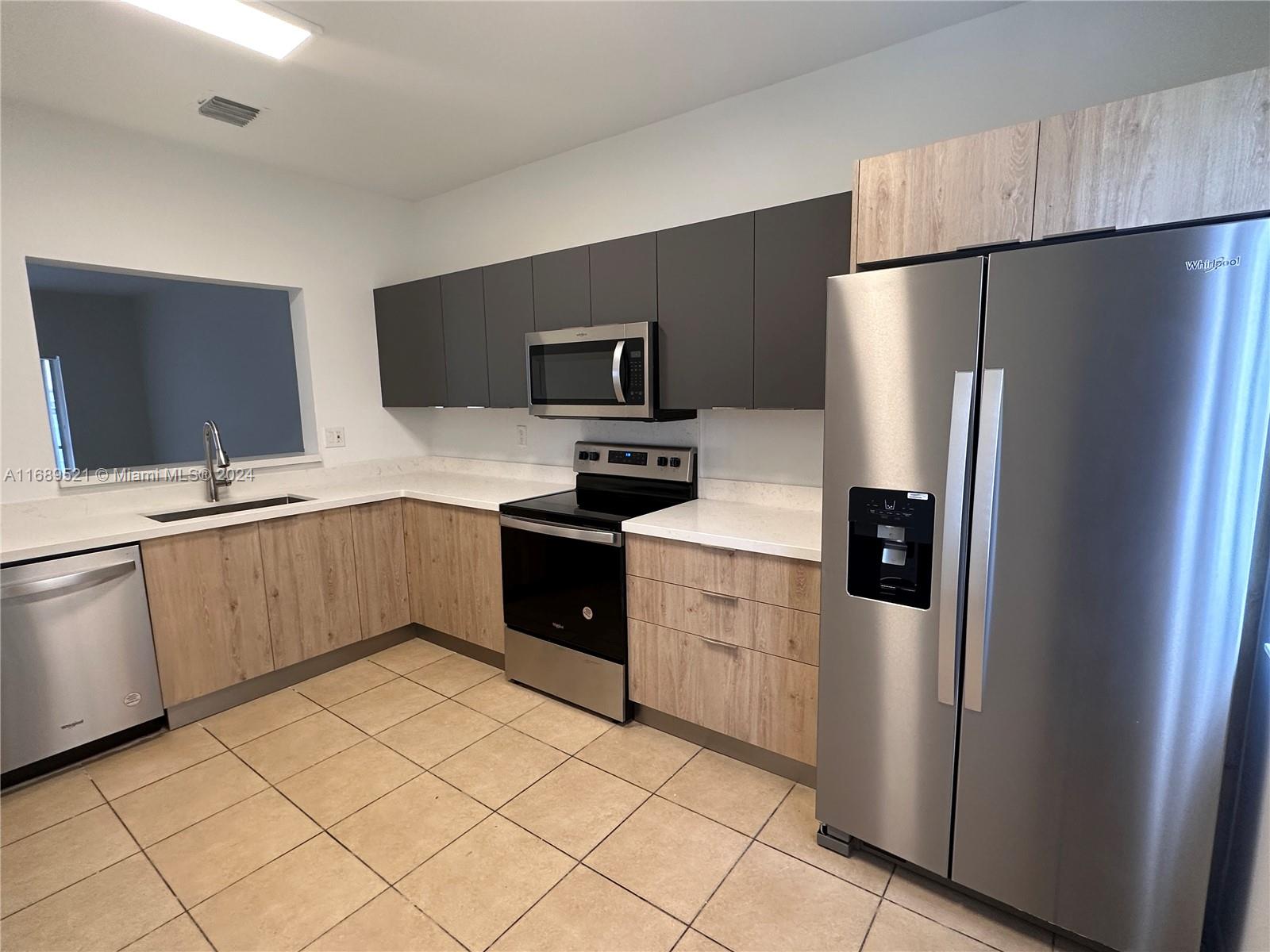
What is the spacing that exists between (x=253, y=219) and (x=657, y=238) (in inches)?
88.9

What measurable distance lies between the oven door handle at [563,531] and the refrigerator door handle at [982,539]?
127 cm

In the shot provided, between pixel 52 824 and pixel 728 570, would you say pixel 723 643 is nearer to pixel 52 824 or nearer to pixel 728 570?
pixel 728 570

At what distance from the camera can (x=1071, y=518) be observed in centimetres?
131

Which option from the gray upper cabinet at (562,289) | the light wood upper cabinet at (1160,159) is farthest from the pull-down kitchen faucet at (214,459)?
the light wood upper cabinet at (1160,159)

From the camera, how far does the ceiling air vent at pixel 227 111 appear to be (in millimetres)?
2395

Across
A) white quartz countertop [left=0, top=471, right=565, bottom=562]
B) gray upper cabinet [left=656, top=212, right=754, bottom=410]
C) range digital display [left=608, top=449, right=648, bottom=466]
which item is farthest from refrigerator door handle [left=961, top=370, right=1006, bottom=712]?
white quartz countertop [left=0, top=471, right=565, bottom=562]

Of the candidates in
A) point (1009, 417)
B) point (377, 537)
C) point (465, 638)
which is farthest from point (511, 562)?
point (1009, 417)

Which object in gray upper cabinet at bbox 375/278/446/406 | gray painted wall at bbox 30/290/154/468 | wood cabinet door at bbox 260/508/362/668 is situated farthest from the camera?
gray painted wall at bbox 30/290/154/468

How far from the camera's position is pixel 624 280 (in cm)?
252

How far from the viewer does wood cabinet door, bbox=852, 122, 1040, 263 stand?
55.6 inches

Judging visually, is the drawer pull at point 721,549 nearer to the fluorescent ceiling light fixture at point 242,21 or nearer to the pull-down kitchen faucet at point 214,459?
the fluorescent ceiling light fixture at point 242,21

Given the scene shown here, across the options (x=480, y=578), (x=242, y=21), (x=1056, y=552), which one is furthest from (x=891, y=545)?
(x=242, y=21)

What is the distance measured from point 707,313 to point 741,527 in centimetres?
85

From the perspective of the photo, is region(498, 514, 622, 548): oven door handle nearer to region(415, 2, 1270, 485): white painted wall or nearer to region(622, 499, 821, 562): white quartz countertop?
region(622, 499, 821, 562): white quartz countertop
